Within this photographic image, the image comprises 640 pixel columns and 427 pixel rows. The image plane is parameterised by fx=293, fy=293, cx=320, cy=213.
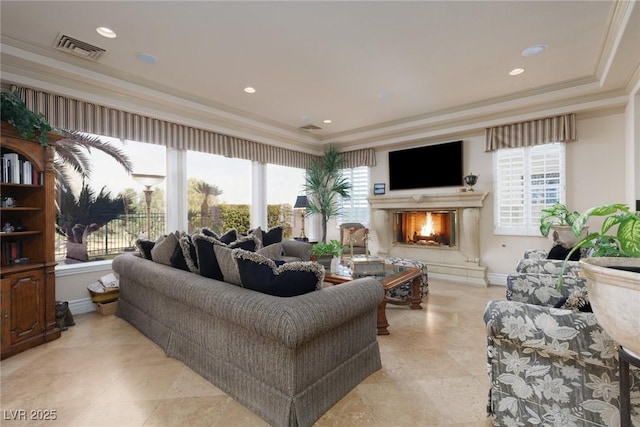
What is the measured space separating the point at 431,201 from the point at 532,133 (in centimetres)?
171

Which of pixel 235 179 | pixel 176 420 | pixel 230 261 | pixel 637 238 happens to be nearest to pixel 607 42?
pixel 637 238

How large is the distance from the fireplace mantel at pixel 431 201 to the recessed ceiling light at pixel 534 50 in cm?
212

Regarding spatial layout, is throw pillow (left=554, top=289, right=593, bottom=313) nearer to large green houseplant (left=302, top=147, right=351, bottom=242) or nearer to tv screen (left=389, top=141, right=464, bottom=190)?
tv screen (left=389, top=141, right=464, bottom=190)

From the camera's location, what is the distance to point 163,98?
3738 mm

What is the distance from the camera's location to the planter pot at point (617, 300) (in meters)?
0.83

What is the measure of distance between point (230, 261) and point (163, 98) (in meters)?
2.87

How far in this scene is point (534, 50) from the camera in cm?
292

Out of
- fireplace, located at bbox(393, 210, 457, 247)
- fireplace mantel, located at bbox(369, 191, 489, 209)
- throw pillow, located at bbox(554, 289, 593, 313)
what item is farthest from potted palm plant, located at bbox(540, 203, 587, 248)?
throw pillow, located at bbox(554, 289, 593, 313)

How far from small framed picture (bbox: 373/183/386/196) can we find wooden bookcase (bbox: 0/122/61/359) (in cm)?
485

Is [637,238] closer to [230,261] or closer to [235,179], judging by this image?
[230,261]

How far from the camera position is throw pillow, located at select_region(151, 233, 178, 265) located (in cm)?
266

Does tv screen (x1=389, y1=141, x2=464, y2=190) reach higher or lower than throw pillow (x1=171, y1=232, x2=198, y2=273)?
higher

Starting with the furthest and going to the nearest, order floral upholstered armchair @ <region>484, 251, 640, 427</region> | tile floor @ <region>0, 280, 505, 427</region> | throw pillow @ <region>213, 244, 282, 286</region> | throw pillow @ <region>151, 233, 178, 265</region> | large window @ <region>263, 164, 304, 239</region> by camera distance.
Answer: large window @ <region>263, 164, 304, 239</region> < throw pillow @ <region>151, 233, 178, 265</region> < throw pillow @ <region>213, 244, 282, 286</region> < tile floor @ <region>0, 280, 505, 427</region> < floral upholstered armchair @ <region>484, 251, 640, 427</region>

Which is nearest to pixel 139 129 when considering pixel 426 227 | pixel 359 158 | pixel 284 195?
pixel 284 195
